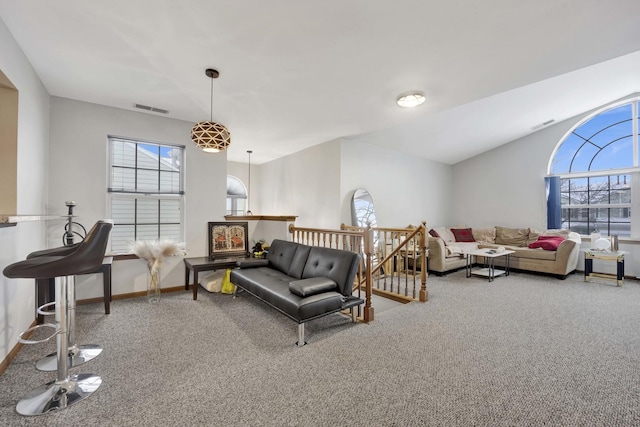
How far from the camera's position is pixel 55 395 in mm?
1768

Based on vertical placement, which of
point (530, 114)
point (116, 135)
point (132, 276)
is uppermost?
point (530, 114)

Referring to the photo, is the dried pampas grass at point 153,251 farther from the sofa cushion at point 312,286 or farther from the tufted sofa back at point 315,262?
the sofa cushion at point 312,286

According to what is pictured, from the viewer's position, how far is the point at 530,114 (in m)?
5.54

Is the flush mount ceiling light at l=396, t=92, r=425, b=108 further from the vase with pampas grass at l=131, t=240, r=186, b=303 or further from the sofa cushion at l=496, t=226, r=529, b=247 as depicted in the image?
the sofa cushion at l=496, t=226, r=529, b=247

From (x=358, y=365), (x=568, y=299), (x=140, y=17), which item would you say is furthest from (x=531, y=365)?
(x=140, y=17)

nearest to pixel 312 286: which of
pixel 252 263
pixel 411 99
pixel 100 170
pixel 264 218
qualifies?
pixel 252 263

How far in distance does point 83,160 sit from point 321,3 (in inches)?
144

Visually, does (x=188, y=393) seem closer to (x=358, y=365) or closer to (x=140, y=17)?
(x=358, y=365)

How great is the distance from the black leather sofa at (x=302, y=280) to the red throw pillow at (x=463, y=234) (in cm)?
508

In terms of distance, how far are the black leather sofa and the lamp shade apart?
5.40ft

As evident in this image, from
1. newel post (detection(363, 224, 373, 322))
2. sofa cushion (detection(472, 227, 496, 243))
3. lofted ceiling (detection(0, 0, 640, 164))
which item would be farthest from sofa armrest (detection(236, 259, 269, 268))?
sofa cushion (detection(472, 227, 496, 243))

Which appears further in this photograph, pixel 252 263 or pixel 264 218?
pixel 264 218

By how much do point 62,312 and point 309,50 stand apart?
9.26 feet

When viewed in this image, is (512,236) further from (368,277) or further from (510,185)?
(368,277)
